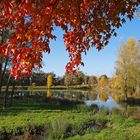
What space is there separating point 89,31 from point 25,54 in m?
2.25

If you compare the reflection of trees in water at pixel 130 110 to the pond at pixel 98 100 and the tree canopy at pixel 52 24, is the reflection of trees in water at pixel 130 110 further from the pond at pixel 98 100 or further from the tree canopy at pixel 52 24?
the tree canopy at pixel 52 24

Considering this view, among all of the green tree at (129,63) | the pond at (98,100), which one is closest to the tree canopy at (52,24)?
the pond at (98,100)

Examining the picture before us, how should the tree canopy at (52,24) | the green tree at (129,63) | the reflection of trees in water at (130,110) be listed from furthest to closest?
the green tree at (129,63)
the reflection of trees in water at (130,110)
the tree canopy at (52,24)

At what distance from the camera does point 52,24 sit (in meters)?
8.11

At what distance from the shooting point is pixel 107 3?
28.1 feet

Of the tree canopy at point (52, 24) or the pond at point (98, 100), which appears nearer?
the tree canopy at point (52, 24)

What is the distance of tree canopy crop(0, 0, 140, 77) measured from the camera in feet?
24.2

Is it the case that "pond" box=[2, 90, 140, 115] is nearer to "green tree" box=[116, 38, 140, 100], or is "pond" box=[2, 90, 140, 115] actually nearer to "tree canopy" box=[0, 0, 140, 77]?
"green tree" box=[116, 38, 140, 100]

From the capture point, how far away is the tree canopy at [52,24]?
7363 millimetres

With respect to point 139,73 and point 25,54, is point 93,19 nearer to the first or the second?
point 25,54

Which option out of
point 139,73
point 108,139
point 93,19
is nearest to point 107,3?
point 93,19

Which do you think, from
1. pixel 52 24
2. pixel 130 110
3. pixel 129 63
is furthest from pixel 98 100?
pixel 52 24

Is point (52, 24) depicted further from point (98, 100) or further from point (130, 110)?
point (98, 100)

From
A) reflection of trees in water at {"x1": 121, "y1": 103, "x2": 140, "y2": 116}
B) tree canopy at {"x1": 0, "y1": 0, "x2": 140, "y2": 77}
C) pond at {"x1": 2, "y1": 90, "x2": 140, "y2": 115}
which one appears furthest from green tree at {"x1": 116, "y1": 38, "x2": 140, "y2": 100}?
tree canopy at {"x1": 0, "y1": 0, "x2": 140, "y2": 77}
